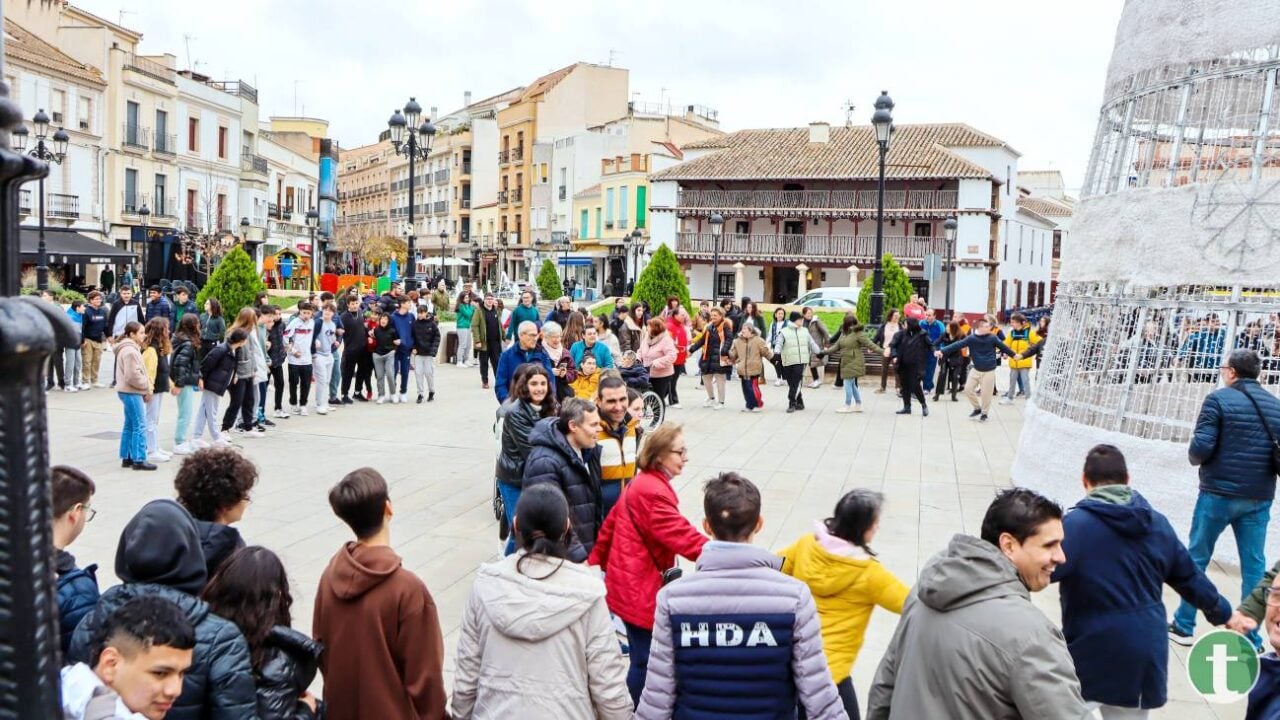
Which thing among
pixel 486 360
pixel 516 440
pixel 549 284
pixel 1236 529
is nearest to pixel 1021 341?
pixel 486 360

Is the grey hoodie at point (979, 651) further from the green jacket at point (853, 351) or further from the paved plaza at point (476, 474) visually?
the green jacket at point (853, 351)

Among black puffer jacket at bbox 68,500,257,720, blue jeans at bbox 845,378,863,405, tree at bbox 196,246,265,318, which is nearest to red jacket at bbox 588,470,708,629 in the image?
black puffer jacket at bbox 68,500,257,720

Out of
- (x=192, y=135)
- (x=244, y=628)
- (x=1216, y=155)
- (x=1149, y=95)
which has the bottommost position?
(x=244, y=628)

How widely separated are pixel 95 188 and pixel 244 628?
40859 mm

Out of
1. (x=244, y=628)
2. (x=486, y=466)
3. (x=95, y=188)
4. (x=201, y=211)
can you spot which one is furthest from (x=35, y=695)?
(x=201, y=211)

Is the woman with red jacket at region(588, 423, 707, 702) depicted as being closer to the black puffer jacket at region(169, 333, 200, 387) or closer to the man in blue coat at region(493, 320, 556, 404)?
the man in blue coat at region(493, 320, 556, 404)

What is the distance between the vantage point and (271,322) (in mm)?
13641

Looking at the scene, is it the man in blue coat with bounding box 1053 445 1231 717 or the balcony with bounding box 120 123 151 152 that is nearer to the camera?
the man in blue coat with bounding box 1053 445 1231 717

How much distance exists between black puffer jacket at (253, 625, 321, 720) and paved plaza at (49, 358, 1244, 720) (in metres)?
3.10

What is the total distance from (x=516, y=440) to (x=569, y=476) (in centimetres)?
143

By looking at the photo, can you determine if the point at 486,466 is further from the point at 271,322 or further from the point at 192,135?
the point at 192,135

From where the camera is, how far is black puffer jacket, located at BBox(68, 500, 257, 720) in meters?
2.76

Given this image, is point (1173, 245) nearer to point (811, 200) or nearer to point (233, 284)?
point (233, 284)

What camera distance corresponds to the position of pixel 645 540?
15.2ft
